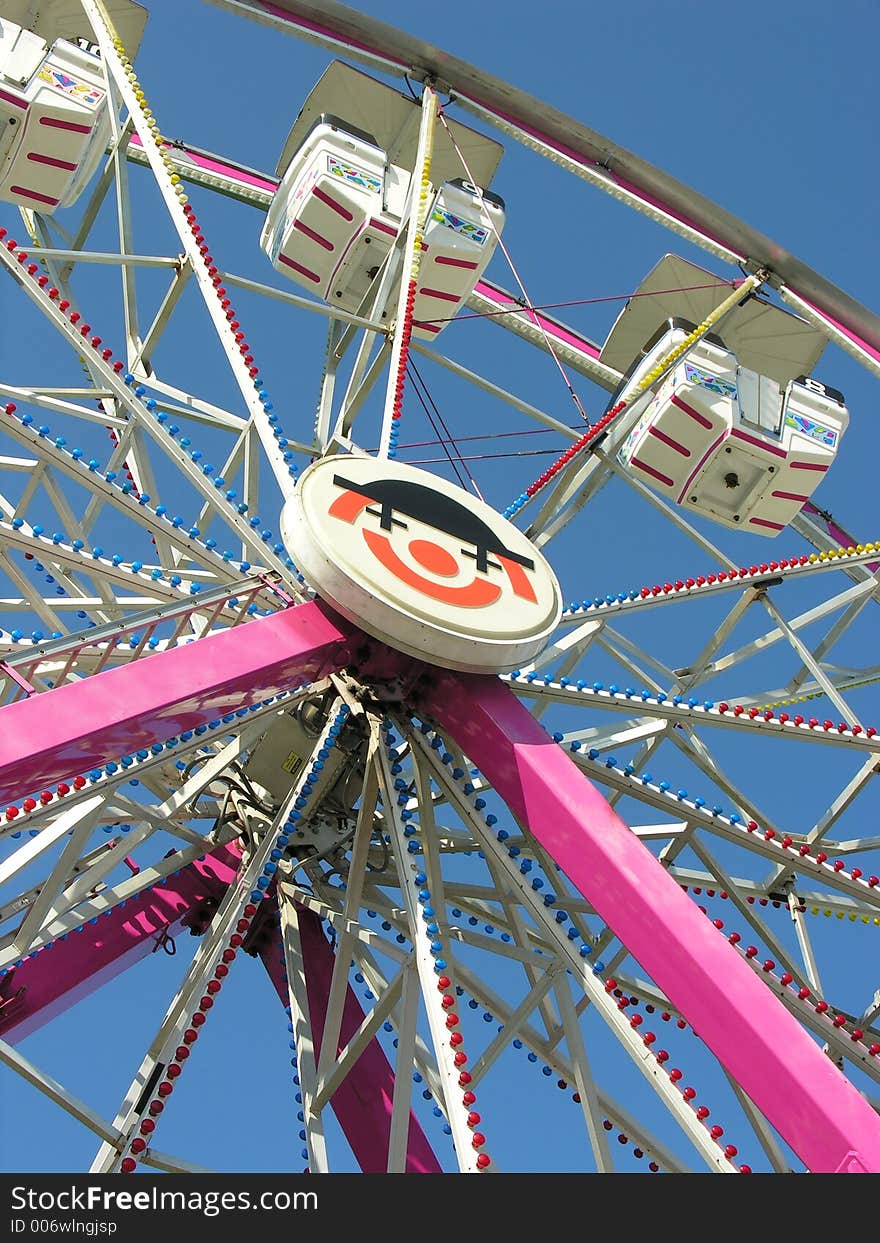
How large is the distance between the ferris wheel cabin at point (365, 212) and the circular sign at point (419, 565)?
3149 mm

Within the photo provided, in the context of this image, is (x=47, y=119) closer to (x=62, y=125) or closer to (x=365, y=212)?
(x=62, y=125)

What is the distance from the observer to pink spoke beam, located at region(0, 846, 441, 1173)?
9.68 meters

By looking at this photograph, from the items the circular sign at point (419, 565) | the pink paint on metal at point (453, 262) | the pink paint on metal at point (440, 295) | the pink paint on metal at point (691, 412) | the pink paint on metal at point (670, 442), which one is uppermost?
the pink paint on metal at point (453, 262)

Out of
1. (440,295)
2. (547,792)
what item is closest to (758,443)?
(440,295)

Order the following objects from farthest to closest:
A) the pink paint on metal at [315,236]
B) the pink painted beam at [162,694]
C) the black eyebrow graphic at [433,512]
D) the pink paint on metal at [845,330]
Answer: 1. the pink paint on metal at [845,330]
2. the pink paint on metal at [315,236]
3. the black eyebrow graphic at [433,512]
4. the pink painted beam at [162,694]

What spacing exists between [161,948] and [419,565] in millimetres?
3572

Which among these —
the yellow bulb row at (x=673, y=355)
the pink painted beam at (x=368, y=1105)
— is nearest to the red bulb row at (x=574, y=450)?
the yellow bulb row at (x=673, y=355)

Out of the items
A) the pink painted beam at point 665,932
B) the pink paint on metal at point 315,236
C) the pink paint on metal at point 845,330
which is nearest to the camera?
the pink painted beam at point 665,932

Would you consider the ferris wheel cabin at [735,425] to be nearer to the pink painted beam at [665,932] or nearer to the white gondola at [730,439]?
the white gondola at [730,439]

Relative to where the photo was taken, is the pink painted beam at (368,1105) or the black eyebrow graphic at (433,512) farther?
the pink painted beam at (368,1105)

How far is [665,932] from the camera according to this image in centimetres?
749

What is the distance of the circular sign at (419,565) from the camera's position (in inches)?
339

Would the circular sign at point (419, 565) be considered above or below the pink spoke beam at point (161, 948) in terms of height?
above

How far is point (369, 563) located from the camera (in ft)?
28.8
